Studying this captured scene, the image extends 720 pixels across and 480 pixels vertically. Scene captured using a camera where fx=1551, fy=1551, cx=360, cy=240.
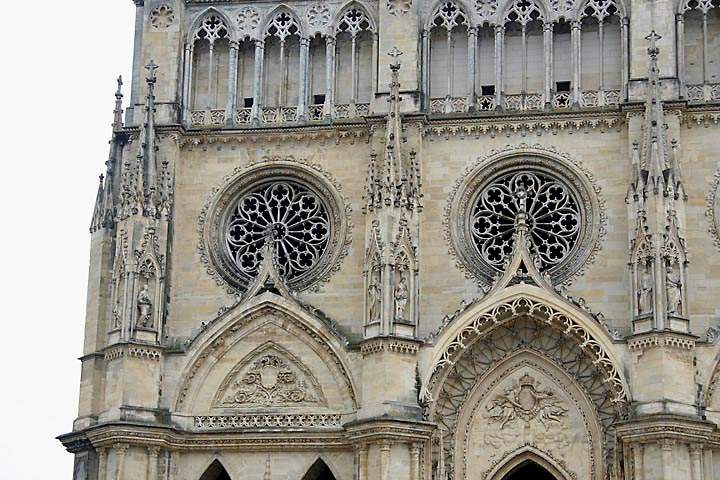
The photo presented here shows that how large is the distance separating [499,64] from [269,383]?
7.50 m

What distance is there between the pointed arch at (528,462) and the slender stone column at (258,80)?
8194mm

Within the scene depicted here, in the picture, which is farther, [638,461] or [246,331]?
[246,331]

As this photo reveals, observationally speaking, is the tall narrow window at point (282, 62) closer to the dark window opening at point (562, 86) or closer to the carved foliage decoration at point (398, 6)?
the carved foliage decoration at point (398, 6)

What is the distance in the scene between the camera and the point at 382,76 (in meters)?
29.7

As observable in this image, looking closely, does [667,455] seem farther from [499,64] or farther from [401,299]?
[499,64]

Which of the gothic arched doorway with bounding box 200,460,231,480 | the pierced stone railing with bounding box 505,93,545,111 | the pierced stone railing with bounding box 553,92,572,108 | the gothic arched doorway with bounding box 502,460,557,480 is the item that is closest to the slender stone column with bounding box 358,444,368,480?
the gothic arched doorway with bounding box 502,460,557,480

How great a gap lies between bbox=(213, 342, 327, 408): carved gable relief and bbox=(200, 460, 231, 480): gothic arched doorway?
1.09m

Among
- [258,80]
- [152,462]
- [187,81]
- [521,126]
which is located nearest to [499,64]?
[521,126]

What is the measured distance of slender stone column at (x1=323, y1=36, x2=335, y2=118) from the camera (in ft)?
98.9

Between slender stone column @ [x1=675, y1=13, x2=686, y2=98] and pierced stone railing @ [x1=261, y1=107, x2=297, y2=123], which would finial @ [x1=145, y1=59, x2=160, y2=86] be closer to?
pierced stone railing @ [x1=261, y1=107, x2=297, y2=123]

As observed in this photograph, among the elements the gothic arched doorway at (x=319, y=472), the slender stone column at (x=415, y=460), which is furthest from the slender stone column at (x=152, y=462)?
the slender stone column at (x=415, y=460)

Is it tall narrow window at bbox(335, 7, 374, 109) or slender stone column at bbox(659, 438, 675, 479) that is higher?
tall narrow window at bbox(335, 7, 374, 109)

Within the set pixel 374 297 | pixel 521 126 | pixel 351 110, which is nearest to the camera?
pixel 374 297

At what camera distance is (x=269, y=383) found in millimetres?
29000
